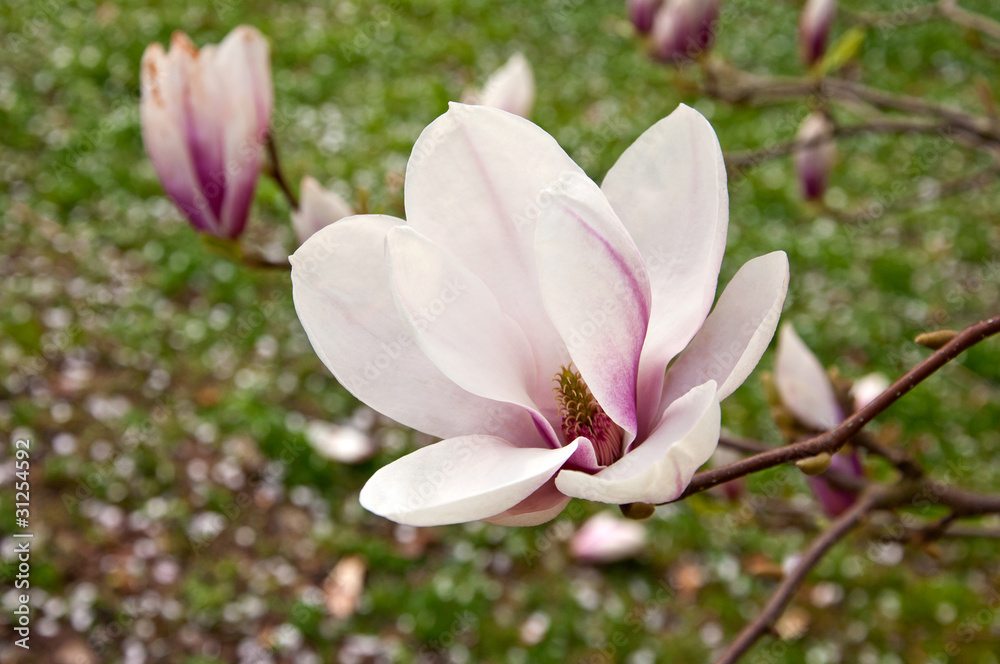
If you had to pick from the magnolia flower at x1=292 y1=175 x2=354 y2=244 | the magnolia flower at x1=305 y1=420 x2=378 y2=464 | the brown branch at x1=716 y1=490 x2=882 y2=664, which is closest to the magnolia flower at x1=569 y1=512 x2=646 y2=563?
the magnolia flower at x1=305 y1=420 x2=378 y2=464

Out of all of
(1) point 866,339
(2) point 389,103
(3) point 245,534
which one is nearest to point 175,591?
(3) point 245,534

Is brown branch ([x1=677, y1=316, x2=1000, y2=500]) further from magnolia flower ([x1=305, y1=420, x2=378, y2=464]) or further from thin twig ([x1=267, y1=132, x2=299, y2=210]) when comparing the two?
magnolia flower ([x1=305, y1=420, x2=378, y2=464])

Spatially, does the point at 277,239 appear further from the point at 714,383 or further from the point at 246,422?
the point at 714,383

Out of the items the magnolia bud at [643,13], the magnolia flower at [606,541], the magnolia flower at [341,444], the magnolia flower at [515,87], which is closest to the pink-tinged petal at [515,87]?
the magnolia flower at [515,87]

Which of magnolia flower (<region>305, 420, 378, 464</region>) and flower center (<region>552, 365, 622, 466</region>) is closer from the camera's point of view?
flower center (<region>552, 365, 622, 466</region>)

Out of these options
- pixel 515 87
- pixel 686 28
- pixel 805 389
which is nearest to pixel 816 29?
pixel 686 28

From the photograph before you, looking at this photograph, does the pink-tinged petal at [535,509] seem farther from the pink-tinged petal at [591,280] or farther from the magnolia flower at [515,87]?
the magnolia flower at [515,87]

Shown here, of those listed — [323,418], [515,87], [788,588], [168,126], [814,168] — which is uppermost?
[168,126]

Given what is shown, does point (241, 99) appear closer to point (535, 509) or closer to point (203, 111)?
point (203, 111)
